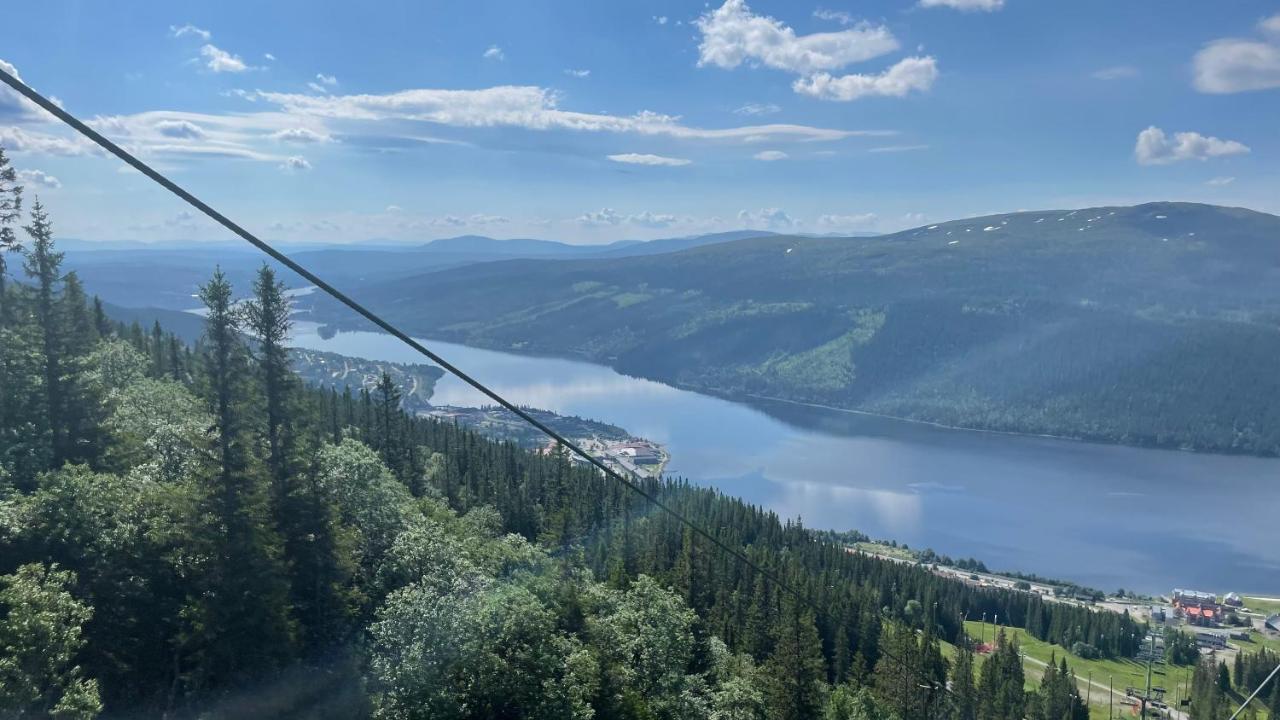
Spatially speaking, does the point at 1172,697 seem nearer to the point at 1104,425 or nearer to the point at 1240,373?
the point at 1104,425

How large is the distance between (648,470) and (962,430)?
72.8 meters

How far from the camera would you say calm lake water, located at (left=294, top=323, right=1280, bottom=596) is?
2817 inches

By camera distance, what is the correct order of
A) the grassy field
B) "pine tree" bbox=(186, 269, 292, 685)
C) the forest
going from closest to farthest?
1. the forest
2. "pine tree" bbox=(186, 269, 292, 685)
3. the grassy field

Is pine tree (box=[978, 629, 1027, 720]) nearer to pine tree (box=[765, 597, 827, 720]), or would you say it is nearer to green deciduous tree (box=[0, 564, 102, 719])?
pine tree (box=[765, 597, 827, 720])

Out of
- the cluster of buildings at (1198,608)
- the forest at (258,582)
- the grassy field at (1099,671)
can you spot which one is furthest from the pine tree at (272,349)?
the cluster of buildings at (1198,608)

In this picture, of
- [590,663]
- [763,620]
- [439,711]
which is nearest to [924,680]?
[763,620]

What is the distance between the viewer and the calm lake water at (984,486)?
7156 cm

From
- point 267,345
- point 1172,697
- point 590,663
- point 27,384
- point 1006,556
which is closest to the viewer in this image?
point 590,663

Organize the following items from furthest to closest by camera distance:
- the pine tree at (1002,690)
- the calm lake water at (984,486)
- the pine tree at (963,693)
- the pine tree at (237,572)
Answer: the calm lake water at (984,486)
the pine tree at (1002,690)
the pine tree at (963,693)
the pine tree at (237,572)

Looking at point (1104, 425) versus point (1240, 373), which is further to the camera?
point (1240, 373)

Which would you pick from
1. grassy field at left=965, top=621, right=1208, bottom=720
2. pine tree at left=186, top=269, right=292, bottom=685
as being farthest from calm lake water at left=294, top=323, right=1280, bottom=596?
pine tree at left=186, top=269, right=292, bottom=685

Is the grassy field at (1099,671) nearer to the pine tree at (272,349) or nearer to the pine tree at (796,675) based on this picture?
the pine tree at (796,675)

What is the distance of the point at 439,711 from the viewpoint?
448 inches

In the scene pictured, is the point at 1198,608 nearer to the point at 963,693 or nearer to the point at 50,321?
the point at 963,693
